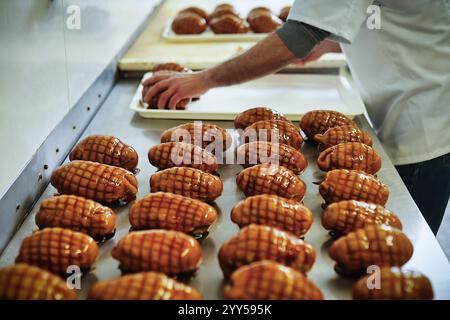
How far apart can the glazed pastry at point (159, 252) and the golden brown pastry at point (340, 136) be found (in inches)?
28.4

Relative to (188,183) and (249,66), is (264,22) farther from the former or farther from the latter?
(188,183)

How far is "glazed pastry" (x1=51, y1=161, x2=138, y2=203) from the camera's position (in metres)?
1.48

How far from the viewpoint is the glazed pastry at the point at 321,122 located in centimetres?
190

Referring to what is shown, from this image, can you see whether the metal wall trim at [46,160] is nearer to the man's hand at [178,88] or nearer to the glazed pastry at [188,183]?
the man's hand at [178,88]

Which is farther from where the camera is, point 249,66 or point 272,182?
point 249,66

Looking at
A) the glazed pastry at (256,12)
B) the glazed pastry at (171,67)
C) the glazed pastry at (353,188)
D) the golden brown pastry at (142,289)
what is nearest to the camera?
the golden brown pastry at (142,289)

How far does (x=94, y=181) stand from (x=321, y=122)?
798 millimetres

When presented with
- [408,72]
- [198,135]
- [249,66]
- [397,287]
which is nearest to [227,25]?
[249,66]

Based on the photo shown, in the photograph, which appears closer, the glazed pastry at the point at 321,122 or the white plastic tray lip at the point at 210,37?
the glazed pastry at the point at 321,122

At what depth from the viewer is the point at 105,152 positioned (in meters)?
1.65

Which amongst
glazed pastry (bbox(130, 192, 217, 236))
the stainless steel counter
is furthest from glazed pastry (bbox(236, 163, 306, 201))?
glazed pastry (bbox(130, 192, 217, 236))

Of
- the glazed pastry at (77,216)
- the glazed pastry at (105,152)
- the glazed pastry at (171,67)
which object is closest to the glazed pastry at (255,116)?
the glazed pastry at (105,152)

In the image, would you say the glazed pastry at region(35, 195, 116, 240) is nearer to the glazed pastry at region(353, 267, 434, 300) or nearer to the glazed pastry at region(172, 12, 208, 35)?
the glazed pastry at region(353, 267, 434, 300)

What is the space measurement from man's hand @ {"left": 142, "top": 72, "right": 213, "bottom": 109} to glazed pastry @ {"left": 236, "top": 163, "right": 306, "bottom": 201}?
601 mm
